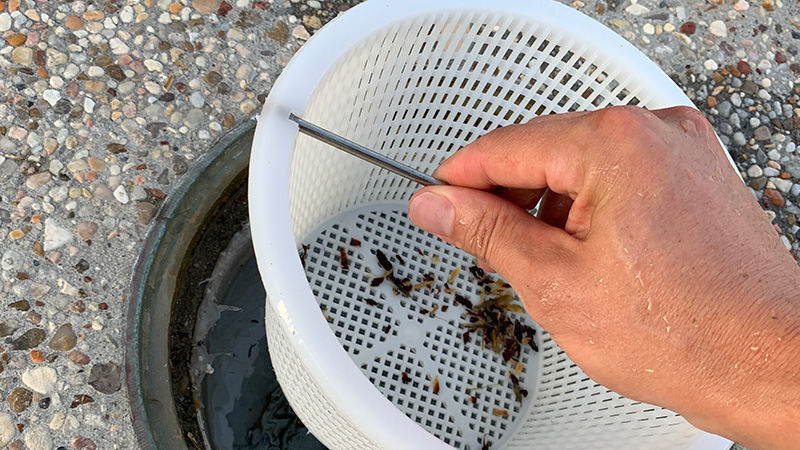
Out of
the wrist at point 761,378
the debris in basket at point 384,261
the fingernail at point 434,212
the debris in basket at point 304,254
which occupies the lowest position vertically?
the debris in basket at point 384,261

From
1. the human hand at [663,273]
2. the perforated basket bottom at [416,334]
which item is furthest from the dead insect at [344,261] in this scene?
the human hand at [663,273]

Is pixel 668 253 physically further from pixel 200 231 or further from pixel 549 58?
pixel 200 231

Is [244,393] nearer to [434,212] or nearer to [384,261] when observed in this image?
[384,261]

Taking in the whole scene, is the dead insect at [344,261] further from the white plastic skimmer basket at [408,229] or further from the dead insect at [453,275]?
the dead insect at [453,275]

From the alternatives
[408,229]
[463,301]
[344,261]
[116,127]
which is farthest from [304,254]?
[116,127]

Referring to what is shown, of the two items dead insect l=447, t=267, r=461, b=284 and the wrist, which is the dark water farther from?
the wrist

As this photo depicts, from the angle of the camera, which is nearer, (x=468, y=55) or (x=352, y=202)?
(x=468, y=55)

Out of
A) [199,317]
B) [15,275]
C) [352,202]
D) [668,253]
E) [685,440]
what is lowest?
[199,317]

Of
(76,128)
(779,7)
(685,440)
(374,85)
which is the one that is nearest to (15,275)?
(76,128)
